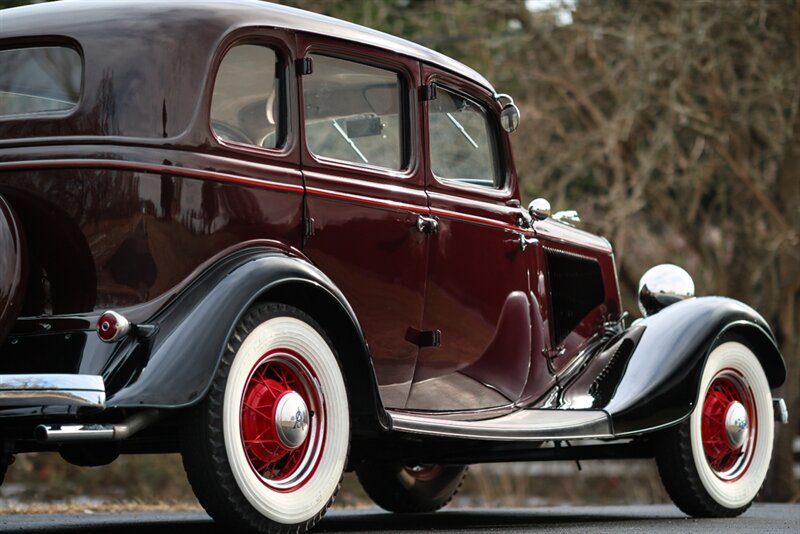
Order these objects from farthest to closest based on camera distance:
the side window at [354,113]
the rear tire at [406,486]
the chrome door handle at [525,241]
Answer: the rear tire at [406,486] < the chrome door handle at [525,241] < the side window at [354,113]

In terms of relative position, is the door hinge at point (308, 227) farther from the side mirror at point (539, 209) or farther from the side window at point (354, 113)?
the side mirror at point (539, 209)

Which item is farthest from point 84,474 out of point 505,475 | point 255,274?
point 255,274

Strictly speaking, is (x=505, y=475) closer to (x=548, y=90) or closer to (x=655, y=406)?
(x=548, y=90)

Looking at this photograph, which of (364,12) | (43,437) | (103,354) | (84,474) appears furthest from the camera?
(84,474)

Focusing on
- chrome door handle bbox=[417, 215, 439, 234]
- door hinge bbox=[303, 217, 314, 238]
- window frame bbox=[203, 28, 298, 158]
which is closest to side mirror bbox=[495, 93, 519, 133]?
chrome door handle bbox=[417, 215, 439, 234]

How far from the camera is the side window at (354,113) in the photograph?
5.38 meters

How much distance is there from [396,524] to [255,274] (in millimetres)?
2232

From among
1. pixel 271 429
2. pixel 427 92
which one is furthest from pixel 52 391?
pixel 427 92

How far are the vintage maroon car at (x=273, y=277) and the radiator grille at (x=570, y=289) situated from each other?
1.22ft

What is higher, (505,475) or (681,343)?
(681,343)

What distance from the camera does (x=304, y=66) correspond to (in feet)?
17.3

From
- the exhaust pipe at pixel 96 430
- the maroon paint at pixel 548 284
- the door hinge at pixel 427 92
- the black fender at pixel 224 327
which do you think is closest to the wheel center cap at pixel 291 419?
the black fender at pixel 224 327

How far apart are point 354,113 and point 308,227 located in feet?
2.65

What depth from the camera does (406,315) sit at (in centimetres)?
555
